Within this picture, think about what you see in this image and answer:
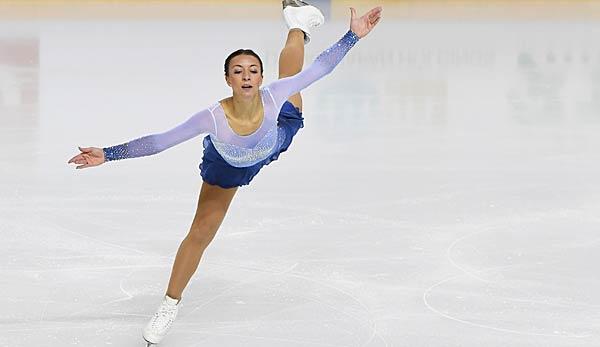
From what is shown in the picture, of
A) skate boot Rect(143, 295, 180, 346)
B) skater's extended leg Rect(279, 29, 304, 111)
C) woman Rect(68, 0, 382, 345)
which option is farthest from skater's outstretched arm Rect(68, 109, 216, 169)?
skater's extended leg Rect(279, 29, 304, 111)

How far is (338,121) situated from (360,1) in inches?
414

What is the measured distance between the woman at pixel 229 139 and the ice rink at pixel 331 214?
27cm

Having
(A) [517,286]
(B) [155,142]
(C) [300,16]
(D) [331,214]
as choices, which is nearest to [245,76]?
(B) [155,142]

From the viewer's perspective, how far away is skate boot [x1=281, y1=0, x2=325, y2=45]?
436cm

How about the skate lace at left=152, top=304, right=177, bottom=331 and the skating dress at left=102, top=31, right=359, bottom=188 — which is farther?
the skate lace at left=152, top=304, right=177, bottom=331

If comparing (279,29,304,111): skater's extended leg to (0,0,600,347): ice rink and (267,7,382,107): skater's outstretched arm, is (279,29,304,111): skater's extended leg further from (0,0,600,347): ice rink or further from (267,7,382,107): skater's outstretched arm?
(0,0,600,347): ice rink

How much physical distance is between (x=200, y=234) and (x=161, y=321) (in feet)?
1.00

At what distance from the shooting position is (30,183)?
5512 mm

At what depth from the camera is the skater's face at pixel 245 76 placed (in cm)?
341

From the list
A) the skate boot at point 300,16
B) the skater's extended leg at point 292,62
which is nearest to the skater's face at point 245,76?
the skater's extended leg at point 292,62

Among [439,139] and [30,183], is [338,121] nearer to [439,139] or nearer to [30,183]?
[439,139]

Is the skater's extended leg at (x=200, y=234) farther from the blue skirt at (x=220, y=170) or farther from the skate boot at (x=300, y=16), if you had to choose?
the skate boot at (x=300, y=16)

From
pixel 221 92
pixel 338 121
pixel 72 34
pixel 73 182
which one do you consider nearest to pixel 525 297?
pixel 73 182

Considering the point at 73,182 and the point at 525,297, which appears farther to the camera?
the point at 73,182
